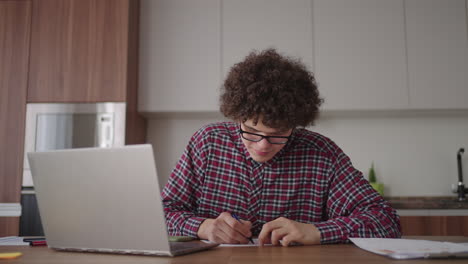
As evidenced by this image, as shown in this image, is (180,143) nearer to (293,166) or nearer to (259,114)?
(293,166)

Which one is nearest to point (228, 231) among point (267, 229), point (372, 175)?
point (267, 229)

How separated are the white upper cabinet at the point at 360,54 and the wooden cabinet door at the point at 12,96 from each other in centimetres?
196

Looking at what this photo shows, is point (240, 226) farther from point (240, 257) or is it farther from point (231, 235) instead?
point (240, 257)

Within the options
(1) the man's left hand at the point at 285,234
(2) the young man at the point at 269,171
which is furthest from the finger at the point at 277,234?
(2) the young man at the point at 269,171

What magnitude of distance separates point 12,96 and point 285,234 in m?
2.42

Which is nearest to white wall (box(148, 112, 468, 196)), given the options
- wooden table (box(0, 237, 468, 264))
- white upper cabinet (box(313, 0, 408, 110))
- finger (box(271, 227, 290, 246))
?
white upper cabinet (box(313, 0, 408, 110))

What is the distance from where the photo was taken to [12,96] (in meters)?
2.91

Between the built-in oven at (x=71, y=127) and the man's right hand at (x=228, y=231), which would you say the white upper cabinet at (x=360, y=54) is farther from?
the man's right hand at (x=228, y=231)

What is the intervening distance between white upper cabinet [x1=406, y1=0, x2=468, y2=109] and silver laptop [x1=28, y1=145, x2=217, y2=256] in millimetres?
2473

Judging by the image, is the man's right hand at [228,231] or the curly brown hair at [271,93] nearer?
the man's right hand at [228,231]

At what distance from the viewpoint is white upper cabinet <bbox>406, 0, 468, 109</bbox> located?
3008 millimetres

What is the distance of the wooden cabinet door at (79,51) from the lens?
2.89 metres

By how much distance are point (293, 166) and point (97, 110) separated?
1.69 metres

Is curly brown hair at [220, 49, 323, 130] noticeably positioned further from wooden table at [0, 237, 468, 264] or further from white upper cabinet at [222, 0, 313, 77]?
white upper cabinet at [222, 0, 313, 77]
